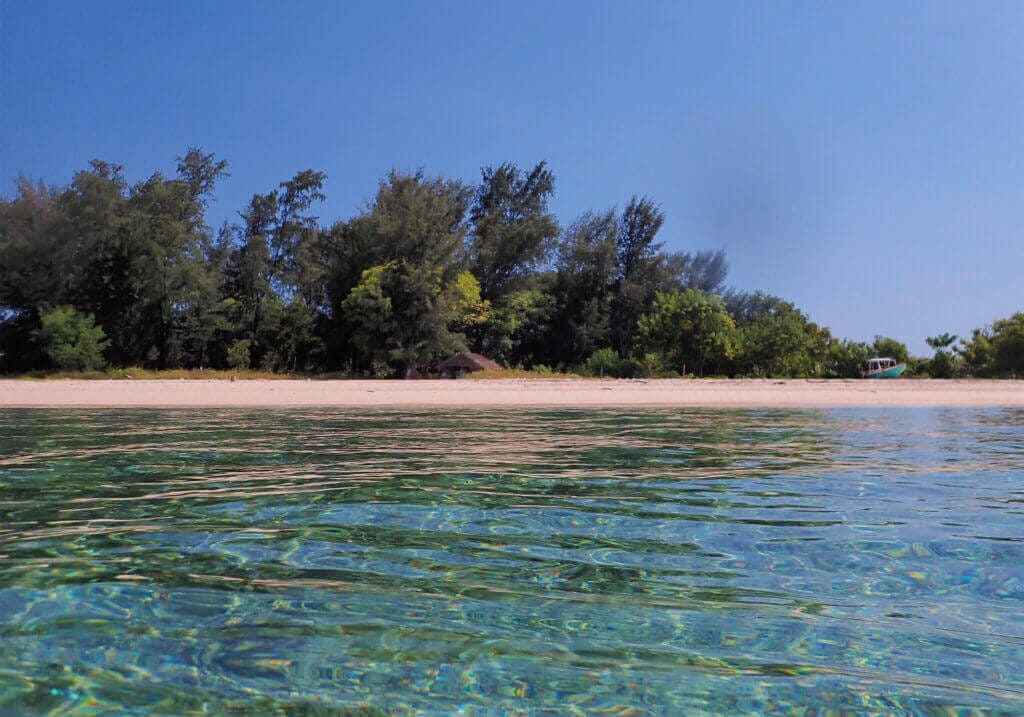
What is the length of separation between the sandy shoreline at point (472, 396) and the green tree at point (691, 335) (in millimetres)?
12505

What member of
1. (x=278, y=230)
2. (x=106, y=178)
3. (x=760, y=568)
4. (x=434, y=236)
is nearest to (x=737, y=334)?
(x=434, y=236)

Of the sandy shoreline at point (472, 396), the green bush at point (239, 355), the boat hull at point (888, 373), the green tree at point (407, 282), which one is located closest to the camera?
the sandy shoreline at point (472, 396)

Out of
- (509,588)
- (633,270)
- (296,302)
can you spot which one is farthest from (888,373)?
(509,588)

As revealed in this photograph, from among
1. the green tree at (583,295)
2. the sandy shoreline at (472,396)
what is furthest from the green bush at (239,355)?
the green tree at (583,295)

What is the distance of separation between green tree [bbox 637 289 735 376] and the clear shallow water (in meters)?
30.3

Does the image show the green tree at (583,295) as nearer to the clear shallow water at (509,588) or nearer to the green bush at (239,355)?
the green bush at (239,355)

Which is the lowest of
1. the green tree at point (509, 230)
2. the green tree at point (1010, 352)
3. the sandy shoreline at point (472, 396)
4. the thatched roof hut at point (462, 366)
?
the sandy shoreline at point (472, 396)

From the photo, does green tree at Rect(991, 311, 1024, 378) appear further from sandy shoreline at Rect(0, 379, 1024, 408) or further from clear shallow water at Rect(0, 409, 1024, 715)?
clear shallow water at Rect(0, 409, 1024, 715)

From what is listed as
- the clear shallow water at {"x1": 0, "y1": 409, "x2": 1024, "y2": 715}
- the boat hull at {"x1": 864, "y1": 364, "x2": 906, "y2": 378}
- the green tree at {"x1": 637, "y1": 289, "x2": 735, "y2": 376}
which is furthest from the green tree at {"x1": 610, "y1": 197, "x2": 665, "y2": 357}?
the clear shallow water at {"x1": 0, "y1": 409, "x2": 1024, "y2": 715}

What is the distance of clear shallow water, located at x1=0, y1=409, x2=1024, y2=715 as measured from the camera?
2275mm

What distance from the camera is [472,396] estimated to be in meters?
21.5

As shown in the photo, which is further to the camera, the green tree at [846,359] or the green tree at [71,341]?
the green tree at [846,359]

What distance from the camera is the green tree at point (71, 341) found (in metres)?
33.5

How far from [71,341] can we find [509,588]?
120ft
